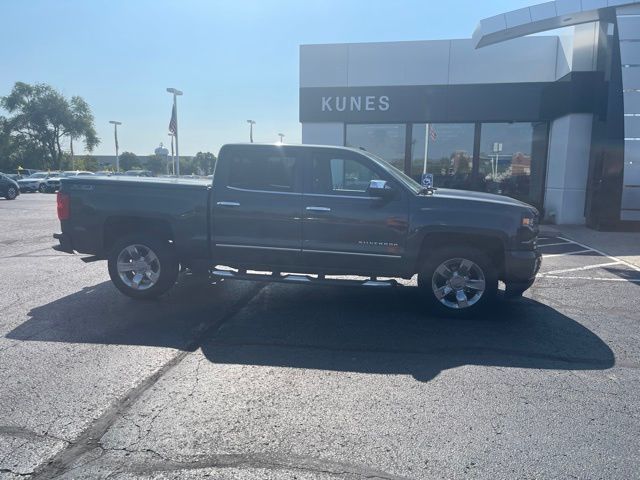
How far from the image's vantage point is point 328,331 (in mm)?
5414

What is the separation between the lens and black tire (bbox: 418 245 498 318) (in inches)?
232

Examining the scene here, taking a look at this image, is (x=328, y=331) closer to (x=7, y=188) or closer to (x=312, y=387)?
(x=312, y=387)

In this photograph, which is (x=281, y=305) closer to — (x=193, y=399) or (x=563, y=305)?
(x=193, y=399)

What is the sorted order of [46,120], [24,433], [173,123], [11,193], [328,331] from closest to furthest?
[24,433], [328,331], [173,123], [11,193], [46,120]

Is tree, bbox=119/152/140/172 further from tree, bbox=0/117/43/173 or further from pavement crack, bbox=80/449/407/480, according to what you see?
pavement crack, bbox=80/449/407/480

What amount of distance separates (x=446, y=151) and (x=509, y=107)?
2.40 m

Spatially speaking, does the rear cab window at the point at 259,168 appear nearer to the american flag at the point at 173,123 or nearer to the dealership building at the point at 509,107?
the dealership building at the point at 509,107

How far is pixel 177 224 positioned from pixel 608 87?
1294cm

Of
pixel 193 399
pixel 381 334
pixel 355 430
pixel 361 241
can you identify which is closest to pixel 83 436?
pixel 193 399

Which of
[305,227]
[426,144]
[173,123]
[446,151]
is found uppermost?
[173,123]

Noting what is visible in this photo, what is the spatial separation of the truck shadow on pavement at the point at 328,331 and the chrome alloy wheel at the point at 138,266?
0.28 meters

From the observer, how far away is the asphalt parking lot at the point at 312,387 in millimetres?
3051

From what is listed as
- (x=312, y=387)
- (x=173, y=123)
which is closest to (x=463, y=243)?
(x=312, y=387)

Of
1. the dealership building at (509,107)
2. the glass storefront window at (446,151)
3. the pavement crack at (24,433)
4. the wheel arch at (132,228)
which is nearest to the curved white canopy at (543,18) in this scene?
the dealership building at (509,107)
